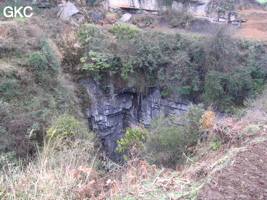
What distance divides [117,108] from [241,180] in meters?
10.5

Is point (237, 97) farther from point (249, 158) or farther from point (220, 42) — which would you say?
point (249, 158)

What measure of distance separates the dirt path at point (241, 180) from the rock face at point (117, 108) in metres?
8.54

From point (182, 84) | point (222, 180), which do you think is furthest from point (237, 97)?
point (222, 180)

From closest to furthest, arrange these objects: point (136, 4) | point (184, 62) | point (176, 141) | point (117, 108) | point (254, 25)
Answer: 1. point (176, 141)
2. point (184, 62)
3. point (117, 108)
4. point (254, 25)
5. point (136, 4)

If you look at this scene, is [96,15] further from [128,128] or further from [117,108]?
[128,128]

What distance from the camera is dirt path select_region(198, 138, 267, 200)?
2.70 meters

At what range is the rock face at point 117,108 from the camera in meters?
12.3

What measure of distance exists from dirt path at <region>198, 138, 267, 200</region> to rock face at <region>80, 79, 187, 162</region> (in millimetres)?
8543

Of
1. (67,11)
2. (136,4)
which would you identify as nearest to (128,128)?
(67,11)

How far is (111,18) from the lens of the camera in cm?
1564

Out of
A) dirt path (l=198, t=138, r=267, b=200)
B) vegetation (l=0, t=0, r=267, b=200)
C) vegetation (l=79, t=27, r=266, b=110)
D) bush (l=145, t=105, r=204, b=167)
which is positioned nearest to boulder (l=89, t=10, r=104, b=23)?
vegetation (l=0, t=0, r=267, b=200)

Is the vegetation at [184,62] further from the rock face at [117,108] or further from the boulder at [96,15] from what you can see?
the boulder at [96,15]

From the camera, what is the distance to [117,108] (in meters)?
13.1

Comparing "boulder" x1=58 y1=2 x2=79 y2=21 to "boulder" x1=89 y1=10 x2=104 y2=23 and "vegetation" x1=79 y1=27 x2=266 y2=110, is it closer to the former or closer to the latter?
"boulder" x1=89 y1=10 x2=104 y2=23
